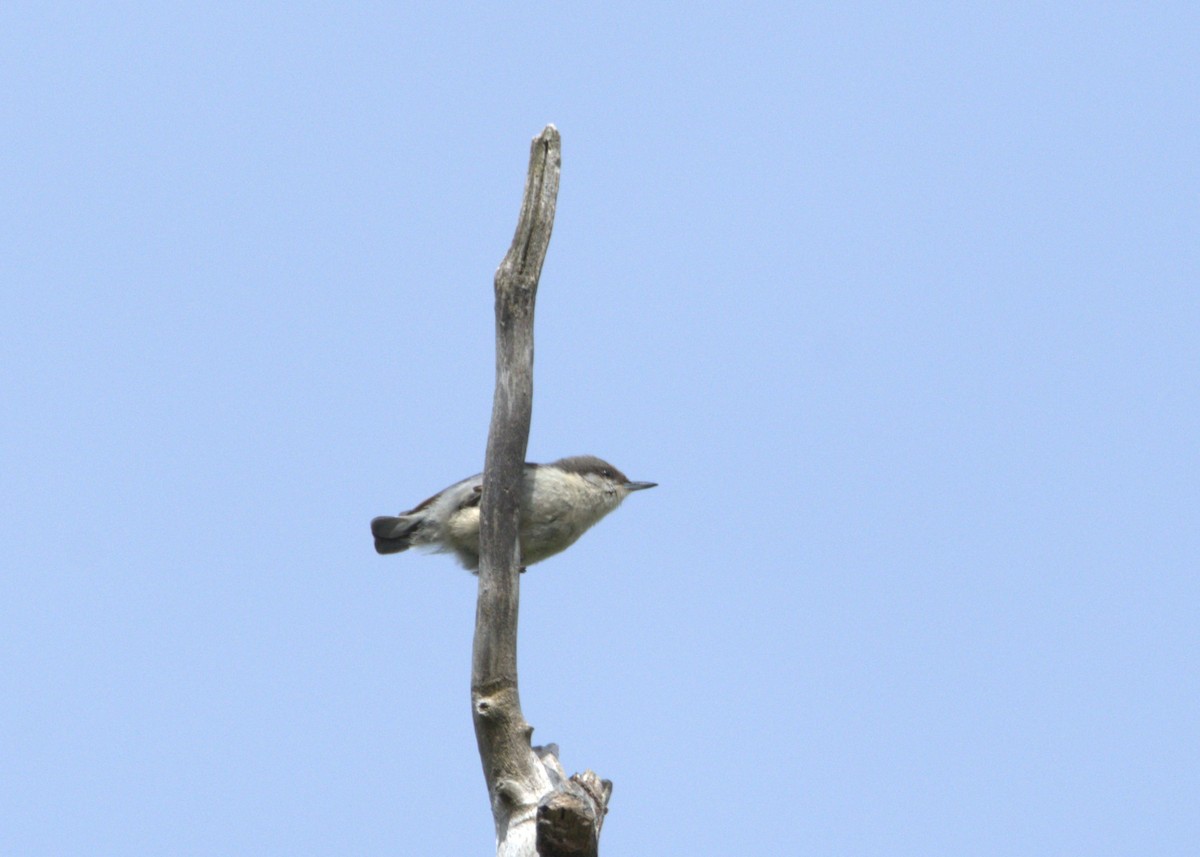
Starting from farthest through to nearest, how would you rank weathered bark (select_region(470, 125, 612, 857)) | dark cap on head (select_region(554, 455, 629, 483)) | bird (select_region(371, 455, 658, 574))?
dark cap on head (select_region(554, 455, 629, 483)), bird (select_region(371, 455, 658, 574)), weathered bark (select_region(470, 125, 612, 857))

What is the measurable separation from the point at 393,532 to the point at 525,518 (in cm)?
102

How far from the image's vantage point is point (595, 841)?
6211 mm

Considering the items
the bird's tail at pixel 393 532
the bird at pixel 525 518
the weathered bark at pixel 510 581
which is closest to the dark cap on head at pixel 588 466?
the bird at pixel 525 518

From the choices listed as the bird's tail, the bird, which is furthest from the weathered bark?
the bird's tail

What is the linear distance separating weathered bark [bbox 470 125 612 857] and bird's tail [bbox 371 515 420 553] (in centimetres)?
226

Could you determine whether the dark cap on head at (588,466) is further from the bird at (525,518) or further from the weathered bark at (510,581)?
the weathered bark at (510,581)

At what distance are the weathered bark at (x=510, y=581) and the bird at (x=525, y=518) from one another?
1769 mm

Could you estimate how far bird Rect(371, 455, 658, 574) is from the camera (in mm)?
8969

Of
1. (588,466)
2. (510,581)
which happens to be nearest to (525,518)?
(588,466)

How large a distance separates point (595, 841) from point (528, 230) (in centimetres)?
326

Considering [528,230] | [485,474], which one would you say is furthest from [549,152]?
[485,474]

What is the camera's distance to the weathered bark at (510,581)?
22.1ft

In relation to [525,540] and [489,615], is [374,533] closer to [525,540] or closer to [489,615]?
[525,540]

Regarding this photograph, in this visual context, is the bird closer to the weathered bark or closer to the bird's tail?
the bird's tail
